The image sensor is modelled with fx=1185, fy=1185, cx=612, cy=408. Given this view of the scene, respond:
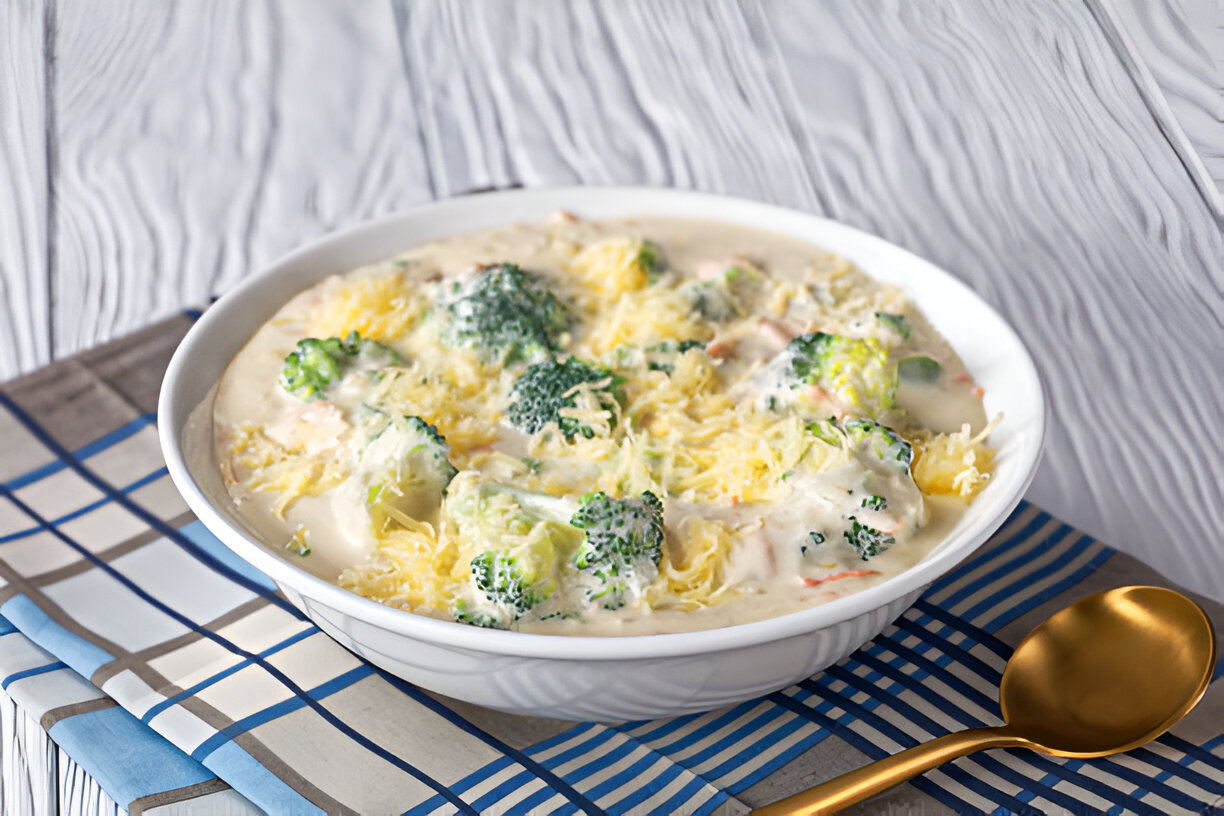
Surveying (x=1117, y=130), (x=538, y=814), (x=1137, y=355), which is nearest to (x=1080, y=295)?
(x=1137, y=355)

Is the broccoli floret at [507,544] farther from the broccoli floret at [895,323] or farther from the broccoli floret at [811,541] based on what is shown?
the broccoli floret at [895,323]

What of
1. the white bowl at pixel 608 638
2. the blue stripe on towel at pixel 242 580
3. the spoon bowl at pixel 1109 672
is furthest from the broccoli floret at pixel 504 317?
the spoon bowl at pixel 1109 672


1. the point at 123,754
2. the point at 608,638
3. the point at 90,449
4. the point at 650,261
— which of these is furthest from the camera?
the point at 90,449

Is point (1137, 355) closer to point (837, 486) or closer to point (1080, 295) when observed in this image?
point (1080, 295)

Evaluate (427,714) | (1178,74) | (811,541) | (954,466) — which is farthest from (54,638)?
(1178,74)

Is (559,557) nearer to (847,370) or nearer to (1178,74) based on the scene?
(847,370)

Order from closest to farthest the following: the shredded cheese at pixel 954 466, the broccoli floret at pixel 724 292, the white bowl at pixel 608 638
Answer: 1. the white bowl at pixel 608 638
2. the shredded cheese at pixel 954 466
3. the broccoli floret at pixel 724 292
